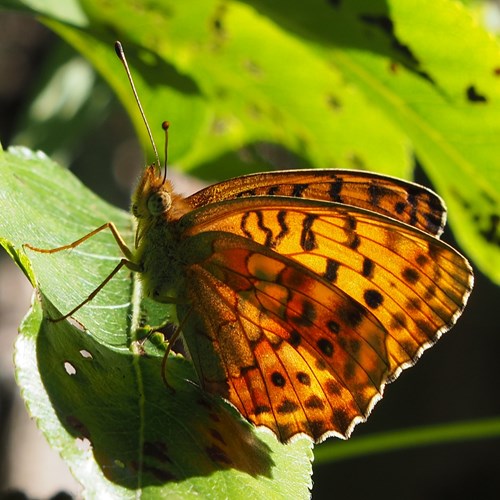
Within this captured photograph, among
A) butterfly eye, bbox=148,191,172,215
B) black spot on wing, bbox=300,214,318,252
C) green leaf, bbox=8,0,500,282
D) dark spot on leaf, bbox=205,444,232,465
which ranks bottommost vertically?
dark spot on leaf, bbox=205,444,232,465

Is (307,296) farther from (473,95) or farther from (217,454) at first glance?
(473,95)

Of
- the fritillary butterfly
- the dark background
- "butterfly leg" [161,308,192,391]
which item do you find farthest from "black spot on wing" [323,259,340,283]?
the dark background

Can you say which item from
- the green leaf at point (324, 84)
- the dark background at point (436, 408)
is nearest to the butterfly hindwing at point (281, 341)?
the green leaf at point (324, 84)

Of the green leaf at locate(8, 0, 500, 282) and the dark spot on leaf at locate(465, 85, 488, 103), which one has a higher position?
the green leaf at locate(8, 0, 500, 282)

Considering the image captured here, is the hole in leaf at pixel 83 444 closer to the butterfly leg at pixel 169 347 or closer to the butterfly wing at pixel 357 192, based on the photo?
the butterfly leg at pixel 169 347

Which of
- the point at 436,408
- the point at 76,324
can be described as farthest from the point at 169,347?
the point at 436,408

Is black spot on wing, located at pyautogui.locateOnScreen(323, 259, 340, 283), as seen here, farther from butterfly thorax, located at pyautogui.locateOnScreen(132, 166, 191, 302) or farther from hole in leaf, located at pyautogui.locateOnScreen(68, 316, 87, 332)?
hole in leaf, located at pyautogui.locateOnScreen(68, 316, 87, 332)

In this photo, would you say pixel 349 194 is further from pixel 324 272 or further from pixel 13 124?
pixel 13 124
